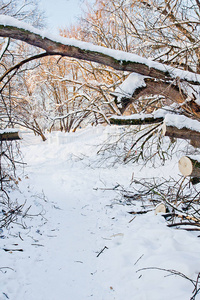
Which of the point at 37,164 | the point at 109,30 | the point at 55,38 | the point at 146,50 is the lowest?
the point at 37,164

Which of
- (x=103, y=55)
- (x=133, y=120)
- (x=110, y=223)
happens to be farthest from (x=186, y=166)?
(x=103, y=55)

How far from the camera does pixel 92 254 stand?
9.27 feet

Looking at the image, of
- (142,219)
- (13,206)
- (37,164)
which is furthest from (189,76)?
(37,164)

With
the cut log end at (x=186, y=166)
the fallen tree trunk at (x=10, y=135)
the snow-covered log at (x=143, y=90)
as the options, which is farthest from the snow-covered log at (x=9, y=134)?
the cut log end at (x=186, y=166)

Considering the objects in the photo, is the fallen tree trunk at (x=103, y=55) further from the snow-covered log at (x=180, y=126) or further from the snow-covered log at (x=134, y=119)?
the snow-covered log at (x=180, y=126)

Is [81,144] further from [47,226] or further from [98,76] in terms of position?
[47,226]

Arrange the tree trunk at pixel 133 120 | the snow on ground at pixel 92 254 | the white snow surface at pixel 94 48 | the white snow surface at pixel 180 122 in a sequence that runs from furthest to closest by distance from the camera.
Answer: the tree trunk at pixel 133 120 → the white snow surface at pixel 94 48 → the white snow surface at pixel 180 122 → the snow on ground at pixel 92 254

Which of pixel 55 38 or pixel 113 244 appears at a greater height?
pixel 55 38

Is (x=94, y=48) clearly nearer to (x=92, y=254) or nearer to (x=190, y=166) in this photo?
(x=190, y=166)

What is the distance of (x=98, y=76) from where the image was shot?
Answer: 12.6 m

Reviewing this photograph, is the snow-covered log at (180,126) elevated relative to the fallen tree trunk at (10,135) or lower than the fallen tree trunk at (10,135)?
elevated

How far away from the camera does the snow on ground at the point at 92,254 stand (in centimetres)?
201

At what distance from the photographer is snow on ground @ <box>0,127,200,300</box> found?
6.60 feet

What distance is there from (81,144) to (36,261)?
9776mm
